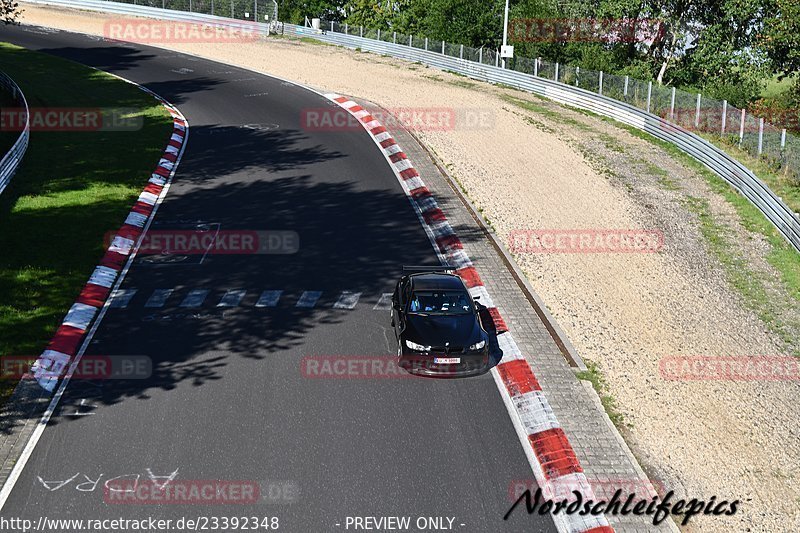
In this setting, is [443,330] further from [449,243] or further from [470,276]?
[449,243]

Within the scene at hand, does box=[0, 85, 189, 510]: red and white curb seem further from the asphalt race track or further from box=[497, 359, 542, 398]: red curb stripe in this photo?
box=[497, 359, 542, 398]: red curb stripe

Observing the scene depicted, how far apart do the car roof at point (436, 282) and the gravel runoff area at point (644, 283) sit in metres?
2.77

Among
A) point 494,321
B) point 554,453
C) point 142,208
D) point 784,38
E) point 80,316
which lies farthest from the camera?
point 784,38

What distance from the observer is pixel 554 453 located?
45.0 ft

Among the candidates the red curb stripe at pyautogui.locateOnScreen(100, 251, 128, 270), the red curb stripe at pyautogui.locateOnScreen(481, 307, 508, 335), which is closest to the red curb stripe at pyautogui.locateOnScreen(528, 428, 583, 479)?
the red curb stripe at pyautogui.locateOnScreen(481, 307, 508, 335)

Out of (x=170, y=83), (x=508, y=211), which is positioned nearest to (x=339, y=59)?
(x=170, y=83)

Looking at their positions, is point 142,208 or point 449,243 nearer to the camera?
point 449,243

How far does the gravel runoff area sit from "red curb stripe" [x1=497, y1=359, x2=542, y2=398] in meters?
1.49

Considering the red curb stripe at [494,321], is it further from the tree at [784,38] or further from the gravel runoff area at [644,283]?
the tree at [784,38]

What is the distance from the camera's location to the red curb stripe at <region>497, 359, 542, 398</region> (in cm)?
1562

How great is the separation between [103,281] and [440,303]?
8.02 m

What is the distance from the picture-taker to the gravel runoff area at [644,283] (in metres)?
13.9

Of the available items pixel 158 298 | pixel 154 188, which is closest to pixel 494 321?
pixel 158 298

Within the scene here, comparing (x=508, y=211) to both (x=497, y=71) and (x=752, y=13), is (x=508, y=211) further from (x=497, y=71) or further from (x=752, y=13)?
(x=752, y=13)
